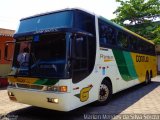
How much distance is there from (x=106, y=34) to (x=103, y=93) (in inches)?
89.3

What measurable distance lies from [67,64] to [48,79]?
2.24 ft

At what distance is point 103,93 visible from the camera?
8336 millimetres

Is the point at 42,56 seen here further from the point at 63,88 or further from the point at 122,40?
the point at 122,40

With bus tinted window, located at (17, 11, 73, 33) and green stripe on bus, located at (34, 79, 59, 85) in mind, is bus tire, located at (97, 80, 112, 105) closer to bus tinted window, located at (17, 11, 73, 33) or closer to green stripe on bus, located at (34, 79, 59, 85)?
green stripe on bus, located at (34, 79, 59, 85)

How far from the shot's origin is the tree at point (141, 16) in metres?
26.4

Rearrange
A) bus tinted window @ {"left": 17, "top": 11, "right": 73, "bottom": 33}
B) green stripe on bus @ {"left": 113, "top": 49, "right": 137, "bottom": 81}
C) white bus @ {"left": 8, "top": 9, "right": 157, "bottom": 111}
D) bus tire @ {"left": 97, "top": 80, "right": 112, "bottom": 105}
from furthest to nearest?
green stripe on bus @ {"left": 113, "top": 49, "right": 137, "bottom": 81}
bus tire @ {"left": 97, "top": 80, "right": 112, "bottom": 105}
bus tinted window @ {"left": 17, "top": 11, "right": 73, "bottom": 33}
white bus @ {"left": 8, "top": 9, "right": 157, "bottom": 111}

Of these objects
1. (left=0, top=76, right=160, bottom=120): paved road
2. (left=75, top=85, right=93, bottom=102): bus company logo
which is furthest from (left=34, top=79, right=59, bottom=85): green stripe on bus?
(left=0, top=76, right=160, bottom=120): paved road

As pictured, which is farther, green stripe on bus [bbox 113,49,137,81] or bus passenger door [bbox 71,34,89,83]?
green stripe on bus [bbox 113,49,137,81]

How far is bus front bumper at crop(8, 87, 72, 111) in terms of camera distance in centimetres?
596

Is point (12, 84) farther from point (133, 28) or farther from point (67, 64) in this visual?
point (133, 28)

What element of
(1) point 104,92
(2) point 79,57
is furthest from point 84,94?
(1) point 104,92

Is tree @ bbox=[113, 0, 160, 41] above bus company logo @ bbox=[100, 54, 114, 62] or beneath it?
above

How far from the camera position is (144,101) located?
919 cm

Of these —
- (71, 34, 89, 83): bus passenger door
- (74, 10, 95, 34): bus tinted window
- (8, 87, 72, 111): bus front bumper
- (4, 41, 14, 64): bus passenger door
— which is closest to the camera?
(8, 87, 72, 111): bus front bumper
